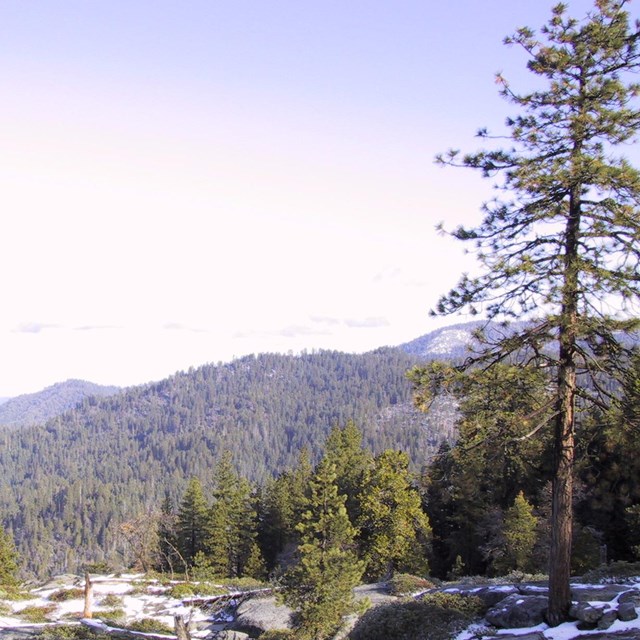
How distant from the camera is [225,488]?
53625 mm

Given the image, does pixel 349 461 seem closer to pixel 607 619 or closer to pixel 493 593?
pixel 493 593

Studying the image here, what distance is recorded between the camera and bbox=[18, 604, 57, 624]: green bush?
3003 cm

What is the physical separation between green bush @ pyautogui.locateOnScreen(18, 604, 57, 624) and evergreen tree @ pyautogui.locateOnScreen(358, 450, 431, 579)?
19335 millimetres

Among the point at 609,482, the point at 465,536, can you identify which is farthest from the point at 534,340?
the point at 465,536

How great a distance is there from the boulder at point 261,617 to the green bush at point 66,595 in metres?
14.3

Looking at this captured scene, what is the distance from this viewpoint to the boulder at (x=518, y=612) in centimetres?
1366

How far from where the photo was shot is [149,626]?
2948 centimetres

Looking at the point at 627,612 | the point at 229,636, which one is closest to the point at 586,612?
the point at 627,612

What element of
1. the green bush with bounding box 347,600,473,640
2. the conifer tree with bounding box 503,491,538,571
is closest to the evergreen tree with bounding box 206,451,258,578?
the conifer tree with bounding box 503,491,538,571

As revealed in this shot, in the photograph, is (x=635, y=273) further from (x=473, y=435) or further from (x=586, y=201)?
(x=473, y=435)

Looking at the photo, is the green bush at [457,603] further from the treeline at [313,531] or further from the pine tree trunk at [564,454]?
the treeline at [313,531]

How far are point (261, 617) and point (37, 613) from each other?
13.9 metres

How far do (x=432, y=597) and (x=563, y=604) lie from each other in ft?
20.4

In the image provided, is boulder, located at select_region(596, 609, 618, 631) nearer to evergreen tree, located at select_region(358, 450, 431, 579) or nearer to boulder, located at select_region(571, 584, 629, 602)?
boulder, located at select_region(571, 584, 629, 602)
